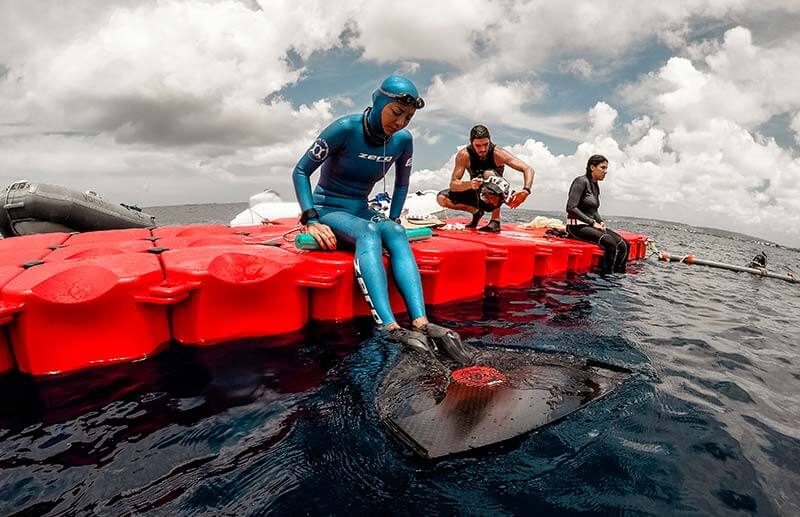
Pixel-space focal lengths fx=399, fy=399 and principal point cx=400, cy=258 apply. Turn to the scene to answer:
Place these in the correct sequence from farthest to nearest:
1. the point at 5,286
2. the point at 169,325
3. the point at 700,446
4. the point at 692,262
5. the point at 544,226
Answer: the point at 692,262 → the point at 544,226 → the point at 169,325 → the point at 5,286 → the point at 700,446

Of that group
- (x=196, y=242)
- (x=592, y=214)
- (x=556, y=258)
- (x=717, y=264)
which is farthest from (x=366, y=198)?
(x=717, y=264)

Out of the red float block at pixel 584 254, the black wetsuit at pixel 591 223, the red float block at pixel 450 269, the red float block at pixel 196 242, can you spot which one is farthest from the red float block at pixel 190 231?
the black wetsuit at pixel 591 223

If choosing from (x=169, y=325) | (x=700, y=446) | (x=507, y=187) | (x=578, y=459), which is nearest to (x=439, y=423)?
(x=578, y=459)

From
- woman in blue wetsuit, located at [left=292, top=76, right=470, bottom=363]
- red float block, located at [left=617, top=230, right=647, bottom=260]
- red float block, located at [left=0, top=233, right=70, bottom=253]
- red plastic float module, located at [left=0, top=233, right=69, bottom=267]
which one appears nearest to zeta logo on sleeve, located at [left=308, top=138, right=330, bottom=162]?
woman in blue wetsuit, located at [left=292, top=76, right=470, bottom=363]

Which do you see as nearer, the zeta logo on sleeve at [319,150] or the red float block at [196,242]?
the zeta logo on sleeve at [319,150]

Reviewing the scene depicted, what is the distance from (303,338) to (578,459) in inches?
90.2

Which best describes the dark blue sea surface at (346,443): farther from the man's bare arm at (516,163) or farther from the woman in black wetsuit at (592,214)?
the woman in black wetsuit at (592,214)

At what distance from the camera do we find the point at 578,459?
1.85 meters

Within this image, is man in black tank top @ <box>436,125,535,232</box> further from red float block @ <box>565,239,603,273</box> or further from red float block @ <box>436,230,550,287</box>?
red float block @ <box>565,239,603,273</box>

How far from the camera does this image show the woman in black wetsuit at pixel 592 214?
739cm

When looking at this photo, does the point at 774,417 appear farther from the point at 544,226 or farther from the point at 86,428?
the point at 544,226

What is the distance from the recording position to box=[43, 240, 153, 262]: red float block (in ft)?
11.0

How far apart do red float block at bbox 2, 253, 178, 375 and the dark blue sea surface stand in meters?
0.14

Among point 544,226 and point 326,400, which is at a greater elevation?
point 544,226
